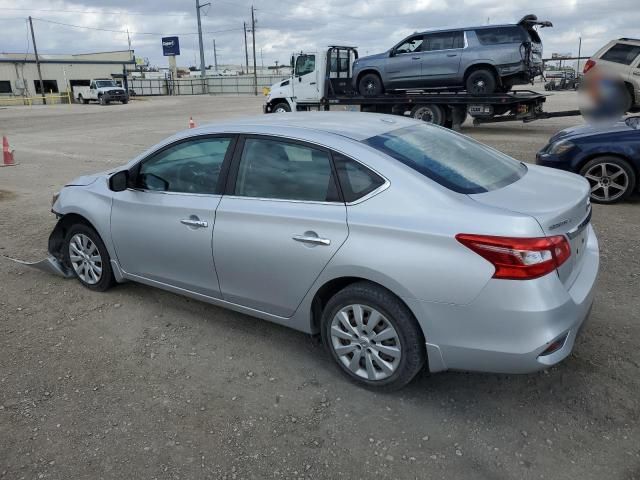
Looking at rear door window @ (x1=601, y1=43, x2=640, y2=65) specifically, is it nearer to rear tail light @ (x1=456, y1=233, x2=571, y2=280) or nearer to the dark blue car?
the dark blue car

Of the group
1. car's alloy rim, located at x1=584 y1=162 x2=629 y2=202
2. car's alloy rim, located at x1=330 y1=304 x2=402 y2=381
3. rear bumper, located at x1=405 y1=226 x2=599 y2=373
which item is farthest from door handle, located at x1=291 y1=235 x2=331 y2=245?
car's alloy rim, located at x1=584 y1=162 x2=629 y2=202

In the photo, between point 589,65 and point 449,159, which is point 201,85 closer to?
point 589,65

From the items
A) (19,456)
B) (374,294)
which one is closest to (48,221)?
(19,456)

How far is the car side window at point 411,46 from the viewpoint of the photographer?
15.5 m

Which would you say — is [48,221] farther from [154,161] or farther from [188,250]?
[188,250]

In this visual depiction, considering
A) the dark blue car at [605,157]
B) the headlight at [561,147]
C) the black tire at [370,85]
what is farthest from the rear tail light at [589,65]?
the headlight at [561,147]

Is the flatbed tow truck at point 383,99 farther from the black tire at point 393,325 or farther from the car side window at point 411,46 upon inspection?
the black tire at point 393,325

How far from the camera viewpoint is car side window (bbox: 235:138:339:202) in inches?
124

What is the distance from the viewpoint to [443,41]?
15.0m

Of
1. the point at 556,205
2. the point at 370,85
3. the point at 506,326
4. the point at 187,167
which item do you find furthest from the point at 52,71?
the point at 506,326

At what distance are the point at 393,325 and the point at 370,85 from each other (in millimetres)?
14661

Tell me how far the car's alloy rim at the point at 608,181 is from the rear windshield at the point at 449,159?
13.3 ft

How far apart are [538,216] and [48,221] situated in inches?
251

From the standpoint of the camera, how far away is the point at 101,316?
4191mm
